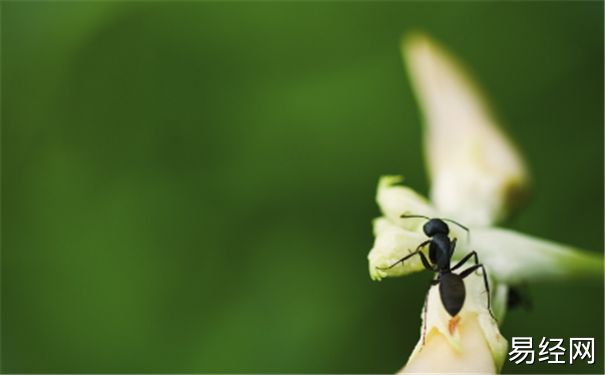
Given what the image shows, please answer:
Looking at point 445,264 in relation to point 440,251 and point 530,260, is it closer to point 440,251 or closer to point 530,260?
point 440,251

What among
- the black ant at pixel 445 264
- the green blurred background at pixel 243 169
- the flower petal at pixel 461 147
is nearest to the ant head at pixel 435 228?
the black ant at pixel 445 264

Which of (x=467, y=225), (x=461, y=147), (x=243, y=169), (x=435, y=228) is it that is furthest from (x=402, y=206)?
(x=243, y=169)

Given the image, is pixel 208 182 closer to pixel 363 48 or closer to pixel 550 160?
pixel 363 48

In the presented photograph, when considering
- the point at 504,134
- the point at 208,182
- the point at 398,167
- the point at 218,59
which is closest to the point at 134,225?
the point at 208,182

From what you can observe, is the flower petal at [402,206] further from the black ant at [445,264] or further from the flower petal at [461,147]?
the flower petal at [461,147]

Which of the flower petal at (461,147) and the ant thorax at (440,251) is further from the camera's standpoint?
the flower petal at (461,147)

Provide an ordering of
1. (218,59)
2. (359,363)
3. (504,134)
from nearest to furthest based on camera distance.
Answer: (504,134), (359,363), (218,59)

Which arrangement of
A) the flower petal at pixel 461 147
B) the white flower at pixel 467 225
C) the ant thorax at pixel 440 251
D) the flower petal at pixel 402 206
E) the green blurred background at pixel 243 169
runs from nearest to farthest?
the white flower at pixel 467 225 → the ant thorax at pixel 440 251 → the flower petal at pixel 402 206 → the flower petal at pixel 461 147 → the green blurred background at pixel 243 169

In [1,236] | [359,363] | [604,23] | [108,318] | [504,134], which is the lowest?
[359,363]
